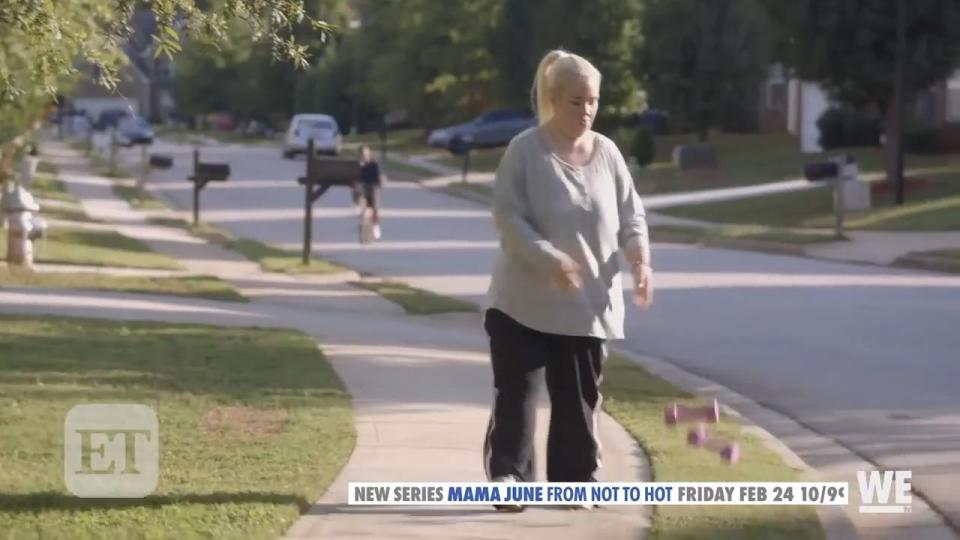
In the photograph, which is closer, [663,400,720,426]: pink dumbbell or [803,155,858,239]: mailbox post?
[663,400,720,426]: pink dumbbell

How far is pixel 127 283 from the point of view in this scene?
20.0 m

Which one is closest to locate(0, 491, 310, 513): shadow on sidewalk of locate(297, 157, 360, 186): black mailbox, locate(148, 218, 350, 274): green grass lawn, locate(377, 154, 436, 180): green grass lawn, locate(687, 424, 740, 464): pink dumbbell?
locate(687, 424, 740, 464): pink dumbbell

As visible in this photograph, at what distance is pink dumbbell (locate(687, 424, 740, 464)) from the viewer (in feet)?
29.6

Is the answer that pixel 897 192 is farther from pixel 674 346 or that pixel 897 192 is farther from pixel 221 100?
pixel 221 100

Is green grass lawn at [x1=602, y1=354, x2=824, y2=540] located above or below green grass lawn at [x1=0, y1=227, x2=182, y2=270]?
above

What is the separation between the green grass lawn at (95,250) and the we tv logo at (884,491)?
15135 mm

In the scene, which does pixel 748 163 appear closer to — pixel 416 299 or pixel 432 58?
pixel 432 58

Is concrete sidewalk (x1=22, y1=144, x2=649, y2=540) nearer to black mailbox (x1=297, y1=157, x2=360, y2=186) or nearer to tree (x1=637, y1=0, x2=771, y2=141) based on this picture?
black mailbox (x1=297, y1=157, x2=360, y2=186)

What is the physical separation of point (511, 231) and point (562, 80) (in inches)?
25.5

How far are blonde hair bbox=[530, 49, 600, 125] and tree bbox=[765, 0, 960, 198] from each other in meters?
27.6

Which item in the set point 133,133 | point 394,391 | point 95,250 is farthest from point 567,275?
point 133,133

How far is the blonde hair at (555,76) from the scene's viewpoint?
7355 millimetres

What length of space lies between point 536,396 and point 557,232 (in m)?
0.71

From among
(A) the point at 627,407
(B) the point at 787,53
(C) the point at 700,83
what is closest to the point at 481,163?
(C) the point at 700,83
